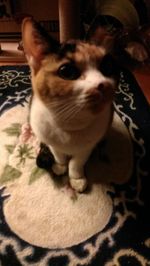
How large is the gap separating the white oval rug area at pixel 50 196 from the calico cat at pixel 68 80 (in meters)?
0.29

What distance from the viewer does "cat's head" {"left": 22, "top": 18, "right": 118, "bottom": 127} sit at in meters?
0.62

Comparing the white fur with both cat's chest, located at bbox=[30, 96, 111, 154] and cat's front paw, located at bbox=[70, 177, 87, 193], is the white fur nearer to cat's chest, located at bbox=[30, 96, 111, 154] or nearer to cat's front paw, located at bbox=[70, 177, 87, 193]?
cat's chest, located at bbox=[30, 96, 111, 154]

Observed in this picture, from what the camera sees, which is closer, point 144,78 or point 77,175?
point 77,175

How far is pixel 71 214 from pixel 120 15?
1211 mm

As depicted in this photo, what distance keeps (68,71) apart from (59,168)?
1.52ft

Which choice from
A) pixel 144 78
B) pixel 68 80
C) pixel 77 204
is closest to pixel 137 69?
pixel 144 78

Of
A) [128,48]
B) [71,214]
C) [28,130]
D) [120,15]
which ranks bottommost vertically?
[71,214]

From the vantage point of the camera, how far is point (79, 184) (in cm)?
97

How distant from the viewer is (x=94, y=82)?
2.01 ft

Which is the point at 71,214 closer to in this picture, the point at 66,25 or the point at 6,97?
the point at 6,97

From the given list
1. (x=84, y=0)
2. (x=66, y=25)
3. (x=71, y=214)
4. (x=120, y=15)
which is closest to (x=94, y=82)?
(x=71, y=214)

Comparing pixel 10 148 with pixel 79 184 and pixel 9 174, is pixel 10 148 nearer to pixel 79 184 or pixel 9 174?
pixel 9 174

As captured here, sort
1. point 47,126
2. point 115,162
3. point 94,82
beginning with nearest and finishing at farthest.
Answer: point 94,82, point 47,126, point 115,162

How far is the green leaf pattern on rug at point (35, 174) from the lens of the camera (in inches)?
39.5
